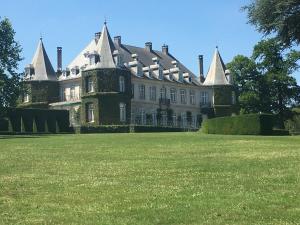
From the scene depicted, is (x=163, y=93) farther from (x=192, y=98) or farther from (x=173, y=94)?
(x=192, y=98)

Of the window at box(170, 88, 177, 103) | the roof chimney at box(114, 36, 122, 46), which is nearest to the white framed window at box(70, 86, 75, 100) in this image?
the roof chimney at box(114, 36, 122, 46)

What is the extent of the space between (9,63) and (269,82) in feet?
103

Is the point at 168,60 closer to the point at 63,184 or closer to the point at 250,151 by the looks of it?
the point at 250,151

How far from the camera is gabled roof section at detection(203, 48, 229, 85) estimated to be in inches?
3130

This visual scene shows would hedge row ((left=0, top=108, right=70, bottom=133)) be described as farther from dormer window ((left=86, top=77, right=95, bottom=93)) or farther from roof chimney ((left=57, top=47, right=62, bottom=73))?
roof chimney ((left=57, top=47, right=62, bottom=73))

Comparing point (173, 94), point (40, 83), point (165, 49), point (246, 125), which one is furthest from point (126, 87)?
point (246, 125)

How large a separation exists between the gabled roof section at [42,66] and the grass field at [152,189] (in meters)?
53.0

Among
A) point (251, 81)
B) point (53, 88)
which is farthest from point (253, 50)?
point (53, 88)

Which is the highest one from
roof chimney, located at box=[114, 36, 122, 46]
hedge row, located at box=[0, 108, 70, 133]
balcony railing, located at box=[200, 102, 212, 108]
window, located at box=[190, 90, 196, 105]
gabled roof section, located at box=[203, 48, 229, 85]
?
roof chimney, located at box=[114, 36, 122, 46]

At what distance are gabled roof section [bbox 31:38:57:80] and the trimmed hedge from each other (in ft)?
111

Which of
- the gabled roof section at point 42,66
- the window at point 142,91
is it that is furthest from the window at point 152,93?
the gabled roof section at point 42,66

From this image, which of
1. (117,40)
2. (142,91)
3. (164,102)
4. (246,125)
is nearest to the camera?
(246,125)

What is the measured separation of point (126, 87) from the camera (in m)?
65.1

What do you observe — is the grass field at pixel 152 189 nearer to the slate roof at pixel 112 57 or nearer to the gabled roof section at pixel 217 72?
the slate roof at pixel 112 57
